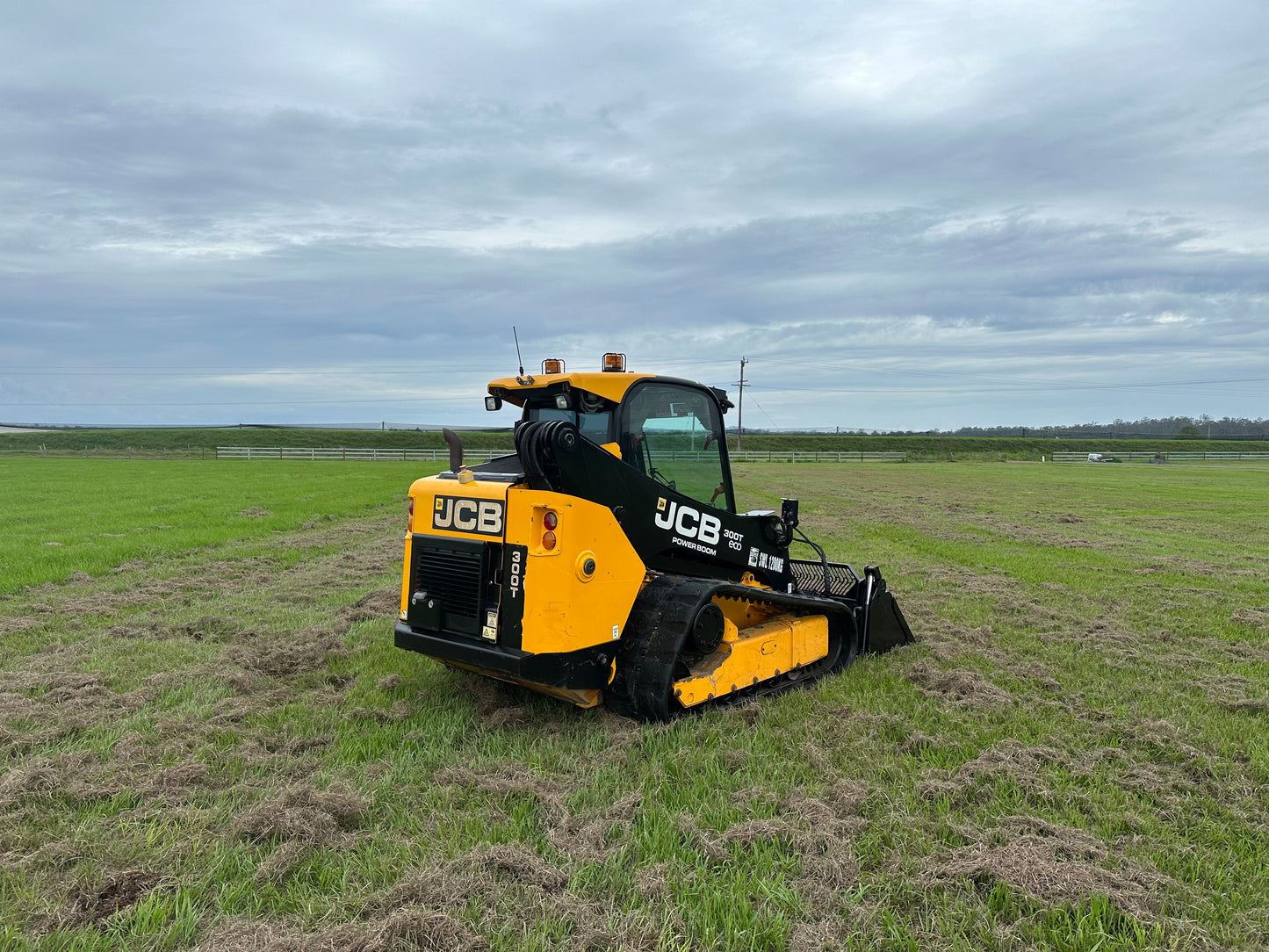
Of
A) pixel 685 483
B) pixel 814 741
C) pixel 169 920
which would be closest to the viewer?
pixel 169 920

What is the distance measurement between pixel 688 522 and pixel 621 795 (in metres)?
2.17

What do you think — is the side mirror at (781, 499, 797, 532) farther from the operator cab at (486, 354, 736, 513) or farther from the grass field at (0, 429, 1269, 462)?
the grass field at (0, 429, 1269, 462)

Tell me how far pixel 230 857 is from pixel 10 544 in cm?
1316

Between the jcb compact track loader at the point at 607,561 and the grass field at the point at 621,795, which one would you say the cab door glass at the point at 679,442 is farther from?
the grass field at the point at 621,795

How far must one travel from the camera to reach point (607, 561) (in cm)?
497

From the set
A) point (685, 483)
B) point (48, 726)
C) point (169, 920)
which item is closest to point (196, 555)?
point (48, 726)

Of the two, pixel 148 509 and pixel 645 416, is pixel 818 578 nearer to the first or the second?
pixel 645 416

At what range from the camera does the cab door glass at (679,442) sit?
18.3 feet

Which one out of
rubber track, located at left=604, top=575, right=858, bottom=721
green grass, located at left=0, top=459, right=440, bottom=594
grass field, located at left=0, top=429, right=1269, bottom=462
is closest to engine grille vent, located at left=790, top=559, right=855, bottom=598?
rubber track, located at left=604, top=575, right=858, bottom=721

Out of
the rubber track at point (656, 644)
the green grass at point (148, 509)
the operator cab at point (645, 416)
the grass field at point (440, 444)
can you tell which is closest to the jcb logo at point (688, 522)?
the operator cab at point (645, 416)

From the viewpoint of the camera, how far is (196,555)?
12734mm

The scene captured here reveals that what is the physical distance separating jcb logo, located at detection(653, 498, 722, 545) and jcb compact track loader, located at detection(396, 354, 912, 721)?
0.01m

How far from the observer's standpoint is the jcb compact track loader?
15.6 feet

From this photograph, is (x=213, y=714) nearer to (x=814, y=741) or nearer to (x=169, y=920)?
(x=169, y=920)
